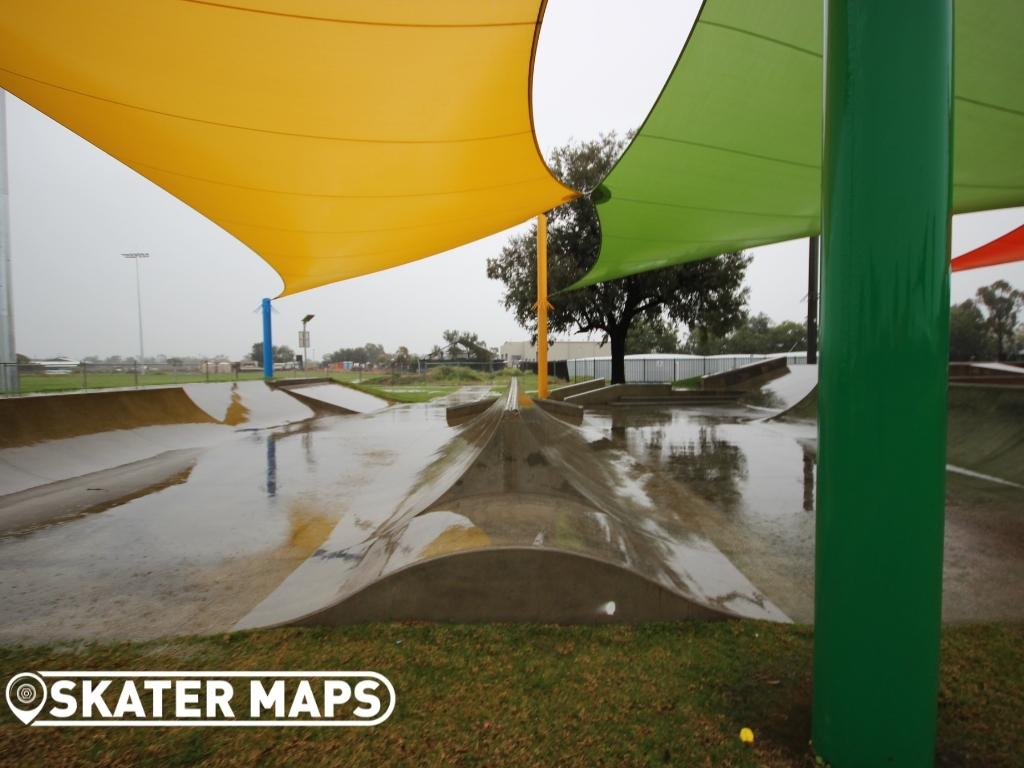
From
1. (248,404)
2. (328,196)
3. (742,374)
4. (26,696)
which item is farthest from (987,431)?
(248,404)

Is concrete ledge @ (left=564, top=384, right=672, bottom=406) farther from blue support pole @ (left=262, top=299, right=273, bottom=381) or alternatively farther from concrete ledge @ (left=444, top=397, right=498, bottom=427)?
blue support pole @ (left=262, top=299, right=273, bottom=381)

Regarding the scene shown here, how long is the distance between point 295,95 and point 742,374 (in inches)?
747

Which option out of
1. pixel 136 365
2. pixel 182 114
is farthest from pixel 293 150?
pixel 136 365

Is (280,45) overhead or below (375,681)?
overhead

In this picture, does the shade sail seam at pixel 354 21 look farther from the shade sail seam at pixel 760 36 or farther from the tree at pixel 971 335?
the tree at pixel 971 335

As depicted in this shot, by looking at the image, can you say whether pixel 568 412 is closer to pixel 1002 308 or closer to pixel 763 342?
pixel 1002 308

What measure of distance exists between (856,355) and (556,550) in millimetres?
1864

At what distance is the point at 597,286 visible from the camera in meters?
20.3

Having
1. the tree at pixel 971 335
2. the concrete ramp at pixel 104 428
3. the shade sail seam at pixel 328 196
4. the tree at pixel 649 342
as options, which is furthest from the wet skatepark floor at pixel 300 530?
the tree at pixel 971 335

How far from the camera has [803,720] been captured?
6.37 ft

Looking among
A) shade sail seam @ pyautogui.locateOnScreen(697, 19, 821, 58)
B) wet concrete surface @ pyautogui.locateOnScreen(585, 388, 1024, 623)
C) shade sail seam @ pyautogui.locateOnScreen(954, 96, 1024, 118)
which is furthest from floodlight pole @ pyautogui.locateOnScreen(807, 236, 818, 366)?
shade sail seam @ pyautogui.locateOnScreen(697, 19, 821, 58)

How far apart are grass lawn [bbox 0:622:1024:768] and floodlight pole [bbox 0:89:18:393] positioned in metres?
10.9

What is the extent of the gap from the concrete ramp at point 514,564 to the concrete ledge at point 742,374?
16109 millimetres

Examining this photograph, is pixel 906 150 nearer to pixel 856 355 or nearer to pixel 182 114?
pixel 856 355
